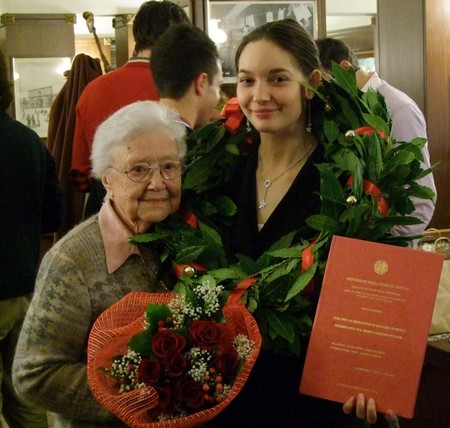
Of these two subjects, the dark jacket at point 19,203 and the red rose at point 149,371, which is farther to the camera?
the dark jacket at point 19,203

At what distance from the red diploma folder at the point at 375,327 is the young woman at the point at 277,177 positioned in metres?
0.14

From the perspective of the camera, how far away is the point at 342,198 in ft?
5.16

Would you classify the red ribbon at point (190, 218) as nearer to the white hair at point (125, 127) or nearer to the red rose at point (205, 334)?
the white hair at point (125, 127)

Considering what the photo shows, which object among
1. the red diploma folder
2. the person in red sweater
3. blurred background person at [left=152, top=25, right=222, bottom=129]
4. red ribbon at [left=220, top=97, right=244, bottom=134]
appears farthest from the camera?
the person in red sweater

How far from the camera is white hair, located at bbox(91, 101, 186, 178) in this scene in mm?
1575

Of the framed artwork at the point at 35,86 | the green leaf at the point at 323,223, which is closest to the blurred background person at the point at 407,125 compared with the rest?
the green leaf at the point at 323,223

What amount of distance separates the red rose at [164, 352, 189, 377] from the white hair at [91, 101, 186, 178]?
524 millimetres

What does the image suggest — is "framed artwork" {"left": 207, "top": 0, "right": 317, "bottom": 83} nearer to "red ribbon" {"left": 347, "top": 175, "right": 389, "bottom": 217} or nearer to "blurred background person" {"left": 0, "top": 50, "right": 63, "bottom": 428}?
"blurred background person" {"left": 0, "top": 50, "right": 63, "bottom": 428}

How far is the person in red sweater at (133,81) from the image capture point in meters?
2.63

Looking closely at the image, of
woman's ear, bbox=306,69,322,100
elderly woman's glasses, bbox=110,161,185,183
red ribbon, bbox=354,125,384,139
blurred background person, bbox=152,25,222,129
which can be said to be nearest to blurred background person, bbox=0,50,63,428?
blurred background person, bbox=152,25,222,129

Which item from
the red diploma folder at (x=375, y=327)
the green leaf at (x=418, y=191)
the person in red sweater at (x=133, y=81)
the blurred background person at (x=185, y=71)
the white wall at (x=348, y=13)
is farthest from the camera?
the white wall at (x=348, y=13)

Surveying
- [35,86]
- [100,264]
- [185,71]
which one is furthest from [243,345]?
[35,86]

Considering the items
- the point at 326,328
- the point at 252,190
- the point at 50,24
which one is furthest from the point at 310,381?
the point at 50,24

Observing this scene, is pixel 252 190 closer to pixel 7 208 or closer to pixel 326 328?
pixel 326 328
